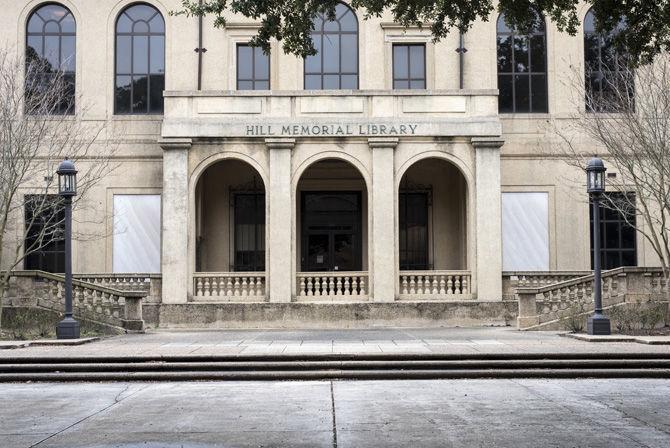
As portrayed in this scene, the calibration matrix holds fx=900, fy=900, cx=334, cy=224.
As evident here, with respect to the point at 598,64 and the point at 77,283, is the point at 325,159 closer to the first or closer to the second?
the point at 77,283

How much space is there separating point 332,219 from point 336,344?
39.7 ft

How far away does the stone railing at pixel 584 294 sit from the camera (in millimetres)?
24438

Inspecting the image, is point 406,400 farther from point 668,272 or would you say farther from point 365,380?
point 668,272

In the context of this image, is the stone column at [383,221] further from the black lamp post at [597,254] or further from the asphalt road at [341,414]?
the asphalt road at [341,414]

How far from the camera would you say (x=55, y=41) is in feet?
101

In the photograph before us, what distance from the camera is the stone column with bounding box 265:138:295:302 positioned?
87.4ft

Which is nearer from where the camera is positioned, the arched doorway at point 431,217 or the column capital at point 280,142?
the column capital at point 280,142

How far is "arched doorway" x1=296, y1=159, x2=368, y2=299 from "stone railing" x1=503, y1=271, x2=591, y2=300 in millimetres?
5264

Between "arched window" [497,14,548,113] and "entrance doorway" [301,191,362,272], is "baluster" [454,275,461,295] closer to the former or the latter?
"entrance doorway" [301,191,362,272]

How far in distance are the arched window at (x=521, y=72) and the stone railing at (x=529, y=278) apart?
598 centimetres

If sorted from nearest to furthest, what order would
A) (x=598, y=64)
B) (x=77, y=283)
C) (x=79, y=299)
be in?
(x=77, y=283), (x=79, y=299), (x=598, y=64)

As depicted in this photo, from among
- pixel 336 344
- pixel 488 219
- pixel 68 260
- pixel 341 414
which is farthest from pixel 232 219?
pixel 341 414

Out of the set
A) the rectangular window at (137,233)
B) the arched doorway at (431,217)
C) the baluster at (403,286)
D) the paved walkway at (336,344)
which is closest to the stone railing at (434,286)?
the baluster at (403,286)

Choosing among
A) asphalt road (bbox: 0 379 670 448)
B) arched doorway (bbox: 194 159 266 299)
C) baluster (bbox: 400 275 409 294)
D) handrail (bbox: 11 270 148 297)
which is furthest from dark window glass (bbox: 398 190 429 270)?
asphalt road (bbox: 0 379 670 448)
